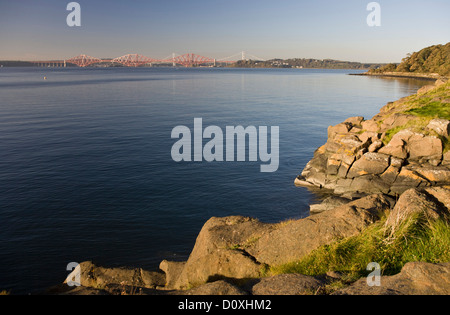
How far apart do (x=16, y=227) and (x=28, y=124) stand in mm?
32047

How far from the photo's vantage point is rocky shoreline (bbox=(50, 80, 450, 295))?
7277 millimetres

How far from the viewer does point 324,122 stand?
51438 millimetres

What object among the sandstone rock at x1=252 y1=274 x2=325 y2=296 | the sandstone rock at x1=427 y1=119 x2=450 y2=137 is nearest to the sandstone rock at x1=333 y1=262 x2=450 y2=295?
the sandstone rock at x1=252 y1=274 x2=325 y2=296

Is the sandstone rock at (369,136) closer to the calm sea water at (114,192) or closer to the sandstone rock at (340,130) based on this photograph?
the sandstone rock at (340,130)

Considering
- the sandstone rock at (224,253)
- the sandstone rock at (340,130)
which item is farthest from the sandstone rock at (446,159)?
the sandstone rock at (224,253)

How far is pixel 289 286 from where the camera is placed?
289 inches

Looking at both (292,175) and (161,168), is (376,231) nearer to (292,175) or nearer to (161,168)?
(292,175)

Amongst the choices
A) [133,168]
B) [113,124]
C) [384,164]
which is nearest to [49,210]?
[133,168]

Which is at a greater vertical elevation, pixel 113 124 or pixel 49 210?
pixel 113 124

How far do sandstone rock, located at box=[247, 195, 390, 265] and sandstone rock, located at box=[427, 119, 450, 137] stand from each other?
51.2ft

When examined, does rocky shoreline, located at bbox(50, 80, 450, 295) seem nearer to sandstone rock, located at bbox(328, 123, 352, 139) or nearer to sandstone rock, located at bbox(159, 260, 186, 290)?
sandstone rock, located at bbox(159, 260, 186, 290)

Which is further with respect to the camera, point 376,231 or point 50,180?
point 50,180

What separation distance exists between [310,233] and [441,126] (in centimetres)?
1854
